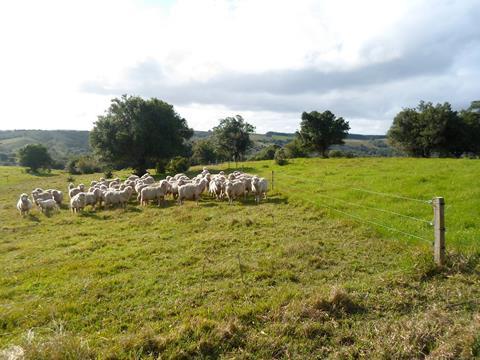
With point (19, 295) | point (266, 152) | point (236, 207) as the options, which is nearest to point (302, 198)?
point (236, 207)

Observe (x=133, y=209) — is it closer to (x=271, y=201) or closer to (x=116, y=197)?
(x=116, y=197)

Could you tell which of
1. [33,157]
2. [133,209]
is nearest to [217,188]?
[133,209]

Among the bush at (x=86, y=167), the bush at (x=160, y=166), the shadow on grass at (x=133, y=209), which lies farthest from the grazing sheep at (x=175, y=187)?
the bush at (x=86, y=167)

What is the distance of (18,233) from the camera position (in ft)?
50.8

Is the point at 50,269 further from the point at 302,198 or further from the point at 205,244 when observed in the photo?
the point at 302,198

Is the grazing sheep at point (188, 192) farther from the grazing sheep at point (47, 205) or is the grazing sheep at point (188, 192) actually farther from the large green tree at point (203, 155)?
the large green tree at point (203, 155)

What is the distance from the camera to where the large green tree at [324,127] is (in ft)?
177

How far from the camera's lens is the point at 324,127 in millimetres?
54219

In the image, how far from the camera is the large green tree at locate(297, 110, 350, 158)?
2127 inches

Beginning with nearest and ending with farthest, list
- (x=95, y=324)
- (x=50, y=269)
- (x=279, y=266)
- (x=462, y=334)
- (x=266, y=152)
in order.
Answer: (x=462, y=334), (x=95, y=324), (x=279, y=266), (x=50, y=269), (x=266, y=152)

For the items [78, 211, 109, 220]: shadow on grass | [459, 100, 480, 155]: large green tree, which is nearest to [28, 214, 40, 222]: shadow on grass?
[78, 211, 109, 220]: shadow on grass

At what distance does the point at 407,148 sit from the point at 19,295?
55.4 meters

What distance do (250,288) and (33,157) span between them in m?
76.3

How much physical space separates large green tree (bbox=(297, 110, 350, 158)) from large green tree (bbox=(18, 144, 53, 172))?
53.7 m
